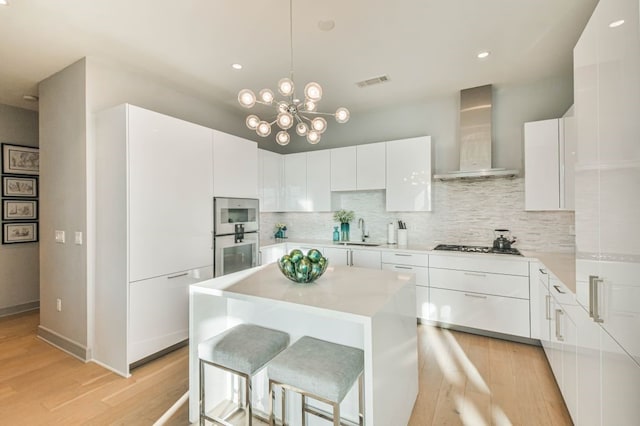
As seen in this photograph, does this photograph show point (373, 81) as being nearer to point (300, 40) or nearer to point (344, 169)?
point (300, 40)

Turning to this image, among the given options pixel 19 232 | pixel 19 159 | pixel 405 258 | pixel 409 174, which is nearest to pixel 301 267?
pixel 405 258

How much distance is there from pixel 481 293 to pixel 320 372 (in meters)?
2.44

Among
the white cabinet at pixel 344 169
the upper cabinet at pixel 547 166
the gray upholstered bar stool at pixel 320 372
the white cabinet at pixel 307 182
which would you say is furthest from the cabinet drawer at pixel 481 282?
the gray upholstered bar stool at pixel 320 372

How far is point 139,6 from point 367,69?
2.05 meters

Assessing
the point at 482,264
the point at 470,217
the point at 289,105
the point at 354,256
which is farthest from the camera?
the point at 354,256

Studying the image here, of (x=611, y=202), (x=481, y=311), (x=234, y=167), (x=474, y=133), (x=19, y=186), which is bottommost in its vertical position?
(x=481, y=311)

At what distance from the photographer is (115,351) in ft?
8.04

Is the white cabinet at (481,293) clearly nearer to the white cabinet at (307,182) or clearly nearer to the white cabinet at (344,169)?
the white cabinet at (344,169)

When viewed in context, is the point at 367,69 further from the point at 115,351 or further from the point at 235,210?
the point at 115,351

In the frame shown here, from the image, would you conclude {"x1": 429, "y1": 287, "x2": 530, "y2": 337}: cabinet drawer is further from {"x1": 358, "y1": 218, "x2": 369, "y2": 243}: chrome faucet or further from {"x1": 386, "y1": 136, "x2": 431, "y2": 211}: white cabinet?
{"x1": 358, "y1": 218, "x2": 369, "y2": 243}: chrome faucet

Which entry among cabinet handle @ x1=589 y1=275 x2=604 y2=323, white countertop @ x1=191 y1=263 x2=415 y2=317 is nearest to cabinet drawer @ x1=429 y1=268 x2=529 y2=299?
white countertop @ x1=191 y1=263 x2=415 y2=317

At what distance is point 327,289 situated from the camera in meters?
1.66

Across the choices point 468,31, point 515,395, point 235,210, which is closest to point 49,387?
point 235,210

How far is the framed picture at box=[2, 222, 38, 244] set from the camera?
378cm
